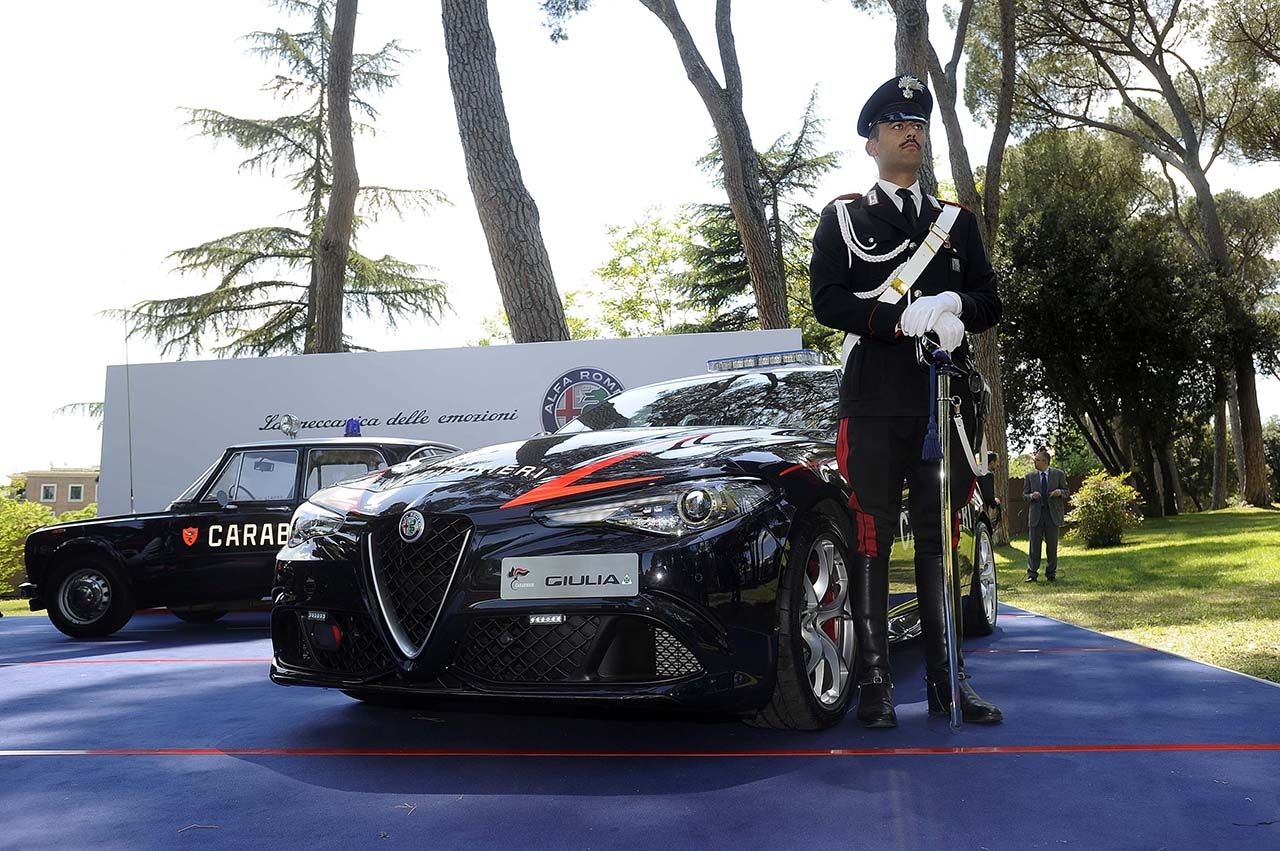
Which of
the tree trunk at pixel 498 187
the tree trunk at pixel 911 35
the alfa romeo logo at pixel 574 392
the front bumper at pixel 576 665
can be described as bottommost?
the front bumper at pixel 576 665

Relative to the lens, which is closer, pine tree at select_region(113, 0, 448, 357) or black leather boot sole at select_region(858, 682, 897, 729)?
black leather boot sole at select_region(858, 682, 897, 729)

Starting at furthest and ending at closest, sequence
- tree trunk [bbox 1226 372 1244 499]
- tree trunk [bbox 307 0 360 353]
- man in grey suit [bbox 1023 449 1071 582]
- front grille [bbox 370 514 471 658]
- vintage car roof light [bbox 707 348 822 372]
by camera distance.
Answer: tree trunk [bbox 1226 372 1244 499] → tree trunk [bbox 307 0 360 353] → man in grey suit [bbox 1023 449 1071 582] → vintage car roof light [bbox 707 348 822 372] → front grille [bbox 370 514 471 658]

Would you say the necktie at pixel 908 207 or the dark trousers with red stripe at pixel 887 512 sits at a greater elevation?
the necktie at pixel 908 207

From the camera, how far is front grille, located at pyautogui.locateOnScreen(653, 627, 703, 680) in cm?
335

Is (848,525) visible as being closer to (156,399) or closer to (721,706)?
(721,706)

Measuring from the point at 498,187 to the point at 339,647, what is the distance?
8837 mm

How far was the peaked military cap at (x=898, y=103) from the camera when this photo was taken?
401cm

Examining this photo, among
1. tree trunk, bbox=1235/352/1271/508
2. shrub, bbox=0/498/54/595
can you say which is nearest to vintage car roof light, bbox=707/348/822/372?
shrub, bbox=0/498/54/595

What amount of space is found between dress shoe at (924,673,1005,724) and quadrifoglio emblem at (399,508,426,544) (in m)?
1.82

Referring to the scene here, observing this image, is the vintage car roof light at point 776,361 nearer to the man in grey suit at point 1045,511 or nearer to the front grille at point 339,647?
the front grille at point 339,647

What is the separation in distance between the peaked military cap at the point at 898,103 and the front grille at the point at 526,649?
2.02m

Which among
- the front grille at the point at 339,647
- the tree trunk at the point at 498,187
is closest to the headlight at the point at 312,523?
the front grille at the point at 339,647

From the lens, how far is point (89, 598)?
8.13 metres

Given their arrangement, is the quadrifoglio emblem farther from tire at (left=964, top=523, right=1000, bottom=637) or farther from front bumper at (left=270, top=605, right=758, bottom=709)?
tire at (left=964, top=523, right=1000, bottom=637)
